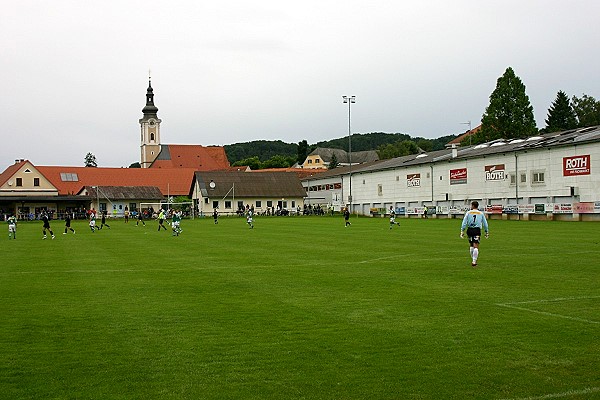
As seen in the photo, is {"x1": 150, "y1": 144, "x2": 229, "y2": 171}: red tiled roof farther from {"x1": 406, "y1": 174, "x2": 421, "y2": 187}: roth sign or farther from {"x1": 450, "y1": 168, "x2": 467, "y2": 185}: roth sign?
{"x1": 450, "y1": 168, "x2": 467, "y2": 185}: roth sign

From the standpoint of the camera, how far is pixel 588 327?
10.2 meters

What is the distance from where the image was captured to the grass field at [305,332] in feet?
24.6

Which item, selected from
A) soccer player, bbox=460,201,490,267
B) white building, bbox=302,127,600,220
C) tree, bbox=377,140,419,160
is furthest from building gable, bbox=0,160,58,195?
soccer player, bbox=460,201,490,267

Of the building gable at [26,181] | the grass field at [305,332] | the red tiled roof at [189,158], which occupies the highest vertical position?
the red tiled roof at [189,158]

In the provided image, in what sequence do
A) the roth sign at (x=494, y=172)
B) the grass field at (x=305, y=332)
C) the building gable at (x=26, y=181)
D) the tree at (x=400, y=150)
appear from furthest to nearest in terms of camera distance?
the tree at (x=400, y=150) < the building gable at (x=26, y=181) < the roth sign at (x=494, y=172) < the grass field at (x=305, y=332)

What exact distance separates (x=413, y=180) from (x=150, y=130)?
74.9 m

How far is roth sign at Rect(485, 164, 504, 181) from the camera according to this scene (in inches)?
2572

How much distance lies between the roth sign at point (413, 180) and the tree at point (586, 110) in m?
43.4

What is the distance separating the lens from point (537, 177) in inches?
2384

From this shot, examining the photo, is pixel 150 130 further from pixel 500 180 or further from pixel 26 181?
pixel 500 180

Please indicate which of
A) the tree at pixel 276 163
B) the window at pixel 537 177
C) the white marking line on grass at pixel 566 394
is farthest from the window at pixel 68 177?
the white marking line on grass at pixel 566 394

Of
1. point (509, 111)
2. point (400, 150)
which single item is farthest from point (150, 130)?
point (509, 111)

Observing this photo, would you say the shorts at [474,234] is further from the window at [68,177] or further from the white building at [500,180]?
the window at [68,177]

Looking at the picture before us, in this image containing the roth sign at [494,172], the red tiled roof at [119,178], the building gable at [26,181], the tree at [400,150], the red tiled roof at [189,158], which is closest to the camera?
the roth sign at [494,172]
